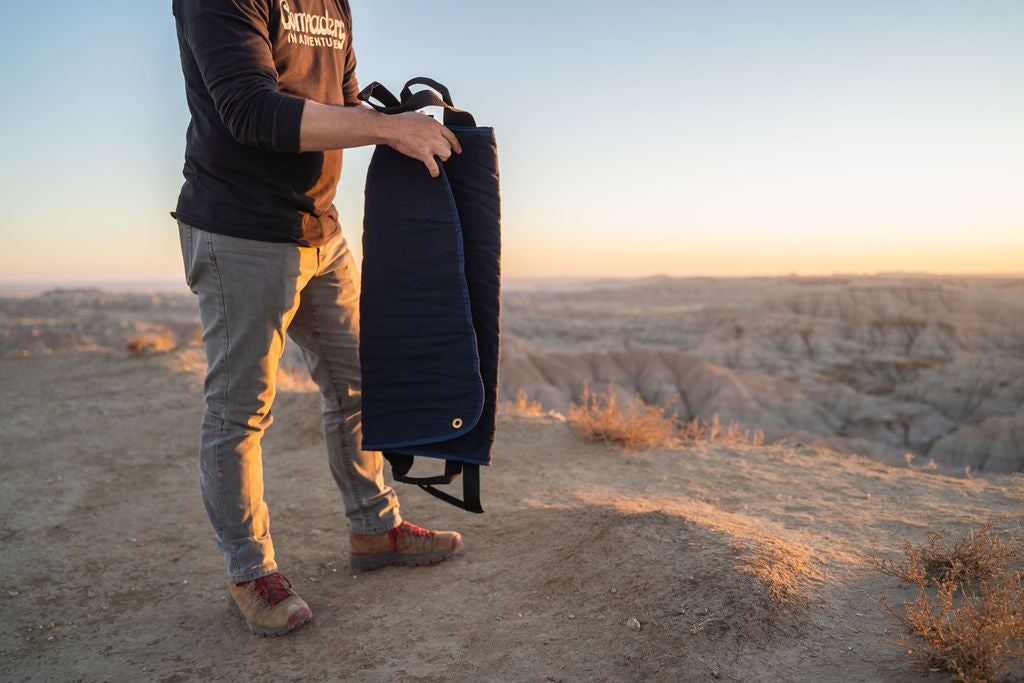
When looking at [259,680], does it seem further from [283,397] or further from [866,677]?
[283,397]

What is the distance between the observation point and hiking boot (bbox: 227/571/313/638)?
2.01 m

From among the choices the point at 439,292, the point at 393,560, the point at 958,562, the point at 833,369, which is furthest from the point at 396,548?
the point at 833,369

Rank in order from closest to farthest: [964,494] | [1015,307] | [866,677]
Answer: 1. [866,677]
2. [964,494]
3. [1015,307]

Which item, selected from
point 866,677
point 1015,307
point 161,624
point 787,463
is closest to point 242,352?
point 161,624

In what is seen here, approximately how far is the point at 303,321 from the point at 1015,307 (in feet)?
211

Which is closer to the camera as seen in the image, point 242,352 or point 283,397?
point 242,352

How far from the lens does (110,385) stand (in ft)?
23.9

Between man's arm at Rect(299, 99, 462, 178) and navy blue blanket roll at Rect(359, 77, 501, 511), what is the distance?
10 cm

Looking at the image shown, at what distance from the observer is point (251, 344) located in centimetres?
193

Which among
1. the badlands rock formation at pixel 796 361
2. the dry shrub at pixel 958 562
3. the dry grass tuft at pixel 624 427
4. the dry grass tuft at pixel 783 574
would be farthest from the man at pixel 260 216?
the badlands rock formation at pixel 796 361

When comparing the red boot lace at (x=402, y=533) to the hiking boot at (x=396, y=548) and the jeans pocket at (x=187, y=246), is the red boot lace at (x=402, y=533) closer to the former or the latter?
the hiking boot at (x=396, y=548)

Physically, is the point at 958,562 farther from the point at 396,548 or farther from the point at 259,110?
the point at 259,110

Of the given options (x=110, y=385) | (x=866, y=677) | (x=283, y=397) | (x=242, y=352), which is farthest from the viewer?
(x=110, y=385)

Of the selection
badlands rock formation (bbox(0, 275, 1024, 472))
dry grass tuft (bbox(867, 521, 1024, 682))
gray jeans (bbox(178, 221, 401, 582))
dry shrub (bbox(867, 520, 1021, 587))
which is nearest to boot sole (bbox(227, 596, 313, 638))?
gray jeans (bbox(178, 221, 401, 582))
